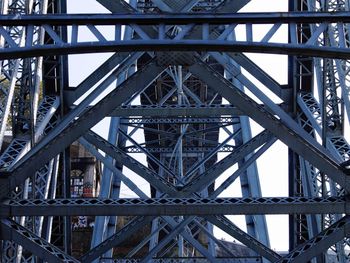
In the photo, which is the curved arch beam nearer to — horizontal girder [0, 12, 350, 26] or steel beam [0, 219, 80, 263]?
horizontal girder [0, 12, 350, 26]

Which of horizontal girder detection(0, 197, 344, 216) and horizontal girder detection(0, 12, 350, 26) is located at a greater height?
horizontal girder detection(0, 12, 350, 26)

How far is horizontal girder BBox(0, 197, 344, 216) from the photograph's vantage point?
1278 cm

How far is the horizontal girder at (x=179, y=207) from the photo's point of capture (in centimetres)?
1278

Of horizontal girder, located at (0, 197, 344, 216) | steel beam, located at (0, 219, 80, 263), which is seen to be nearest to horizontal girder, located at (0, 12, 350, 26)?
horizontal girder, located at (0, 197, 344, 216)

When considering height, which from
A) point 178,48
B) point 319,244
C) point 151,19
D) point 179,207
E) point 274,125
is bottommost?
point 319,244

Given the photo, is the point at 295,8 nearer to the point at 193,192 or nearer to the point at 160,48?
the point at 193,192

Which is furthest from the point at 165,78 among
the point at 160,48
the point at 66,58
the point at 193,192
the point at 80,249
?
the point at 80,249

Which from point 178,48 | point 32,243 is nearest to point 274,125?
point 178,48

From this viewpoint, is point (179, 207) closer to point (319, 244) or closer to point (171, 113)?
point (319, 244)

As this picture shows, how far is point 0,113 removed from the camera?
42.3 ft

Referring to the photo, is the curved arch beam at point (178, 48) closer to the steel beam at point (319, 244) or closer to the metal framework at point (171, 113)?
the metal framework at point (171, 113)

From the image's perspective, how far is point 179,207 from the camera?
12.8 metres

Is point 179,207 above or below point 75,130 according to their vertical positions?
below

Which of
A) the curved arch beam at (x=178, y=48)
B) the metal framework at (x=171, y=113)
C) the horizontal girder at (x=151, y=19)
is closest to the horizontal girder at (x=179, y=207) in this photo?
the metal framework at (x=171, y=113)
